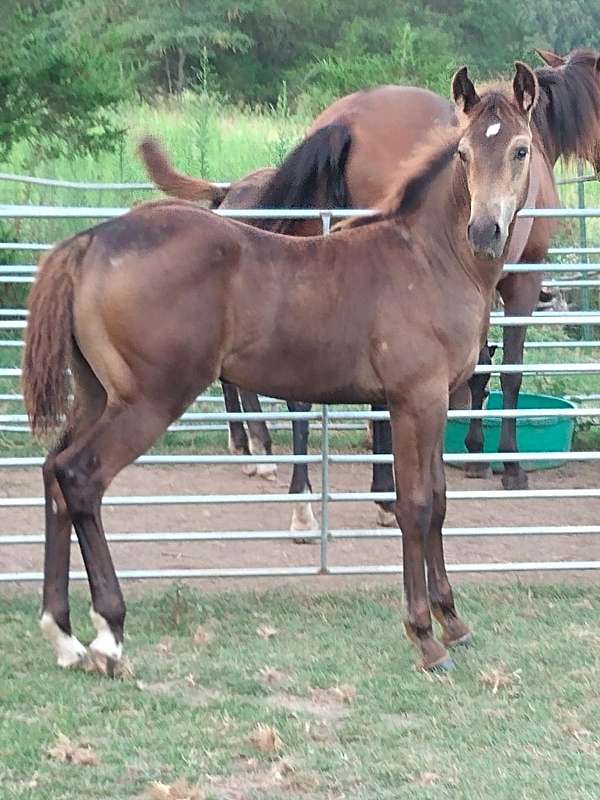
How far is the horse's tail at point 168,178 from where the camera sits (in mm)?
5254

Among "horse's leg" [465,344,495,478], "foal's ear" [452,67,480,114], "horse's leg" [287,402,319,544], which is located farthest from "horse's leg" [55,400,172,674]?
"horse's leg" [465,344,495,478]

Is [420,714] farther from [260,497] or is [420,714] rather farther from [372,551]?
[372,551]

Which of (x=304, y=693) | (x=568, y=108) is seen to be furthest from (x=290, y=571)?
(x=568, y=108)

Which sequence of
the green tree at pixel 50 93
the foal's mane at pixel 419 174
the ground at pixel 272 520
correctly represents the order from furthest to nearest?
1. the green tree at pixel 50 93
2. the ground at pixel 272 520
3. the foal's mane at pixel 419 174

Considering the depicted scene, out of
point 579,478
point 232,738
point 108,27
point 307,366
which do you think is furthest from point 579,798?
point 108,27

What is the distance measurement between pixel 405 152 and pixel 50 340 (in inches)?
100

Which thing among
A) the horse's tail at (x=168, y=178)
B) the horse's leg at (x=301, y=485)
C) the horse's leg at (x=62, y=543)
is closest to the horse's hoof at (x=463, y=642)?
the horse's leg at (x=62, y=543)

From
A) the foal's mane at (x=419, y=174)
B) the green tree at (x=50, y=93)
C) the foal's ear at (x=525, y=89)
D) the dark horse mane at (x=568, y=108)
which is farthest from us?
the green tree at (x=50, y=93)

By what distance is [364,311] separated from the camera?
141 inches

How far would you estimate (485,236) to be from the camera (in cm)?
337

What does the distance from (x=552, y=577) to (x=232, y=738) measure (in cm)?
203

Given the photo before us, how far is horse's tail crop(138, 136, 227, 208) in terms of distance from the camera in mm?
5254

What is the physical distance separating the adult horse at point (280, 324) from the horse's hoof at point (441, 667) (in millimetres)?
10

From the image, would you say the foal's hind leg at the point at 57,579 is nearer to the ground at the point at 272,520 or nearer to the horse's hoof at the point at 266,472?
the ground at the point at 272,520
